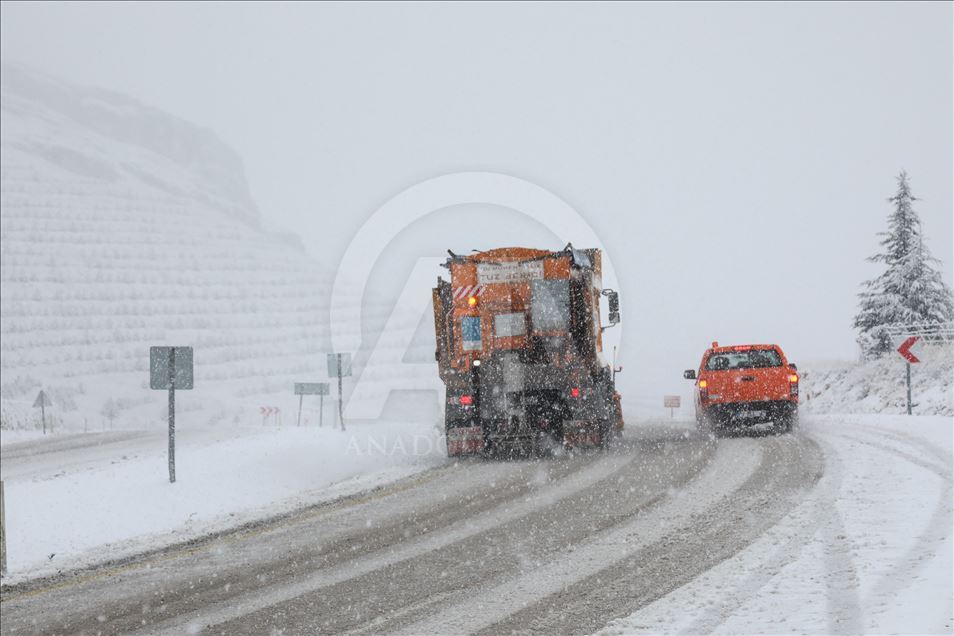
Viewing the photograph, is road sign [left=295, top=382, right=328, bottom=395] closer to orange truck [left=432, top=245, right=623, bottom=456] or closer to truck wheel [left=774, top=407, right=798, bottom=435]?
orange truck [left=432, top=245, right=623, bottom=456]

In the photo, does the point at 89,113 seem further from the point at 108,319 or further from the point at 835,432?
the point at 835,432

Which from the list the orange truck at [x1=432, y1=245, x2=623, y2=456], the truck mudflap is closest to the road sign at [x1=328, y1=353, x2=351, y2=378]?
the orange truck at [x1=432, y1=245, x2=623, y2=456]

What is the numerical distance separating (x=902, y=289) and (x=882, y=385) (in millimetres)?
4343

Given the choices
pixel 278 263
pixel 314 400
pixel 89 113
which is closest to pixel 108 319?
pixel 314 400

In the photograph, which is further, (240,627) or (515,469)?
(515,469)

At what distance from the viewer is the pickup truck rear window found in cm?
1792

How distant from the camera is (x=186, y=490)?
472 inches

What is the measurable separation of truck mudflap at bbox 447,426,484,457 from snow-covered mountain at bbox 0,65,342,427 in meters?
31.9

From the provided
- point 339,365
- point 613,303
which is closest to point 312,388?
point 339,365

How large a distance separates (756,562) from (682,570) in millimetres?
579

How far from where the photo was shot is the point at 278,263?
89562 millimetres

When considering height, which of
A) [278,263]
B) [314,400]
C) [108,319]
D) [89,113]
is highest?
[89,113]

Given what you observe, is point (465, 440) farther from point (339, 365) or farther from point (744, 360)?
point (744, 360)

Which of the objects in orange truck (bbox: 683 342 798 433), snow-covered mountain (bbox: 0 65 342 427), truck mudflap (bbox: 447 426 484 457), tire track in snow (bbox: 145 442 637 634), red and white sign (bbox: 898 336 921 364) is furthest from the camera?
snow-covered mountain (bbox: 0 65 342 427)
